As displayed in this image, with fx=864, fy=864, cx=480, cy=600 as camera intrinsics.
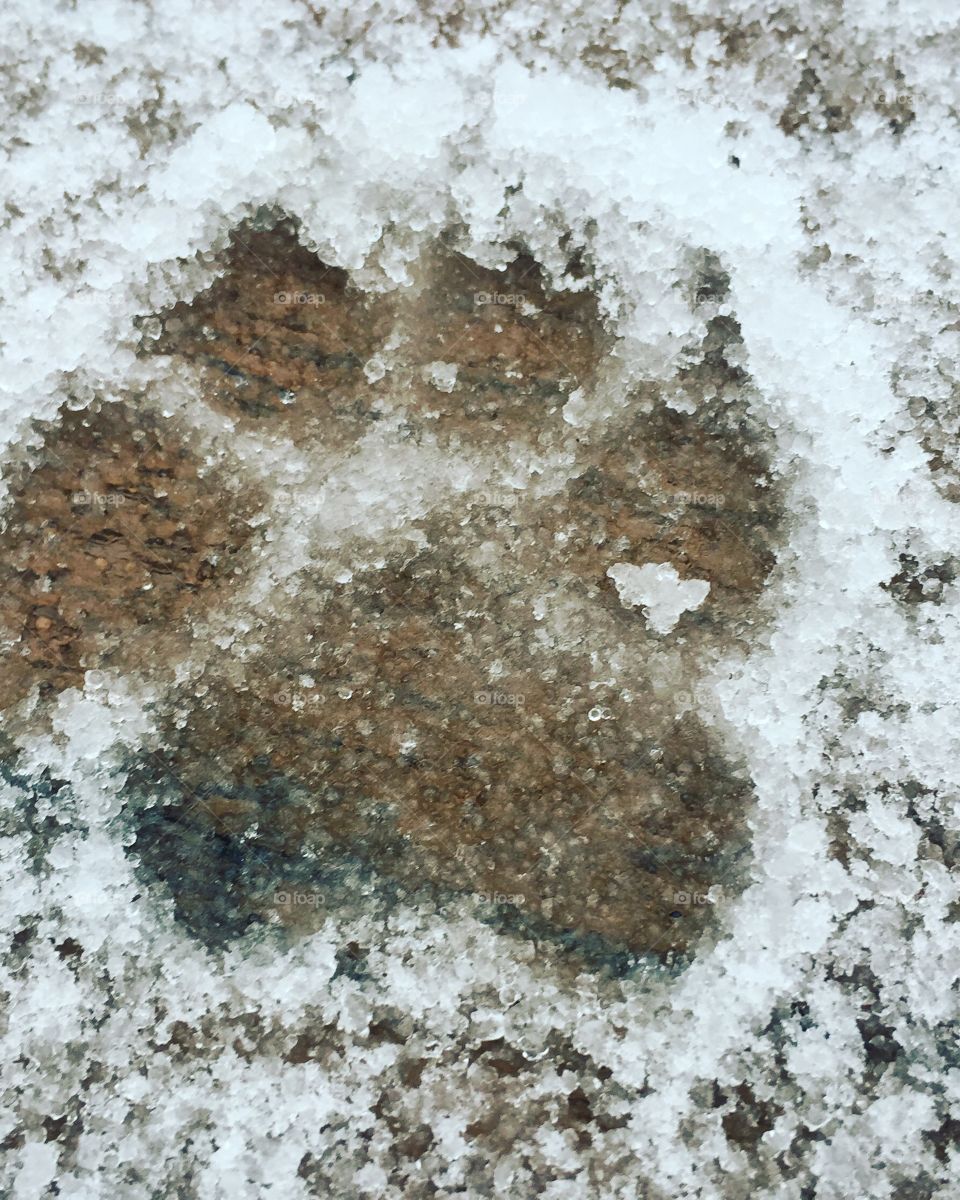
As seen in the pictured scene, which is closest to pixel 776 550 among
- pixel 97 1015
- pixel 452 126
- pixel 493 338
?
pixel 493 338

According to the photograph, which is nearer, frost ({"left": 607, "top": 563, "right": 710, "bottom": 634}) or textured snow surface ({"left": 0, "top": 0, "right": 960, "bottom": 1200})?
textured snow surface ({"left": 0, "top": 0, "right": 960, "bottom": 1200})

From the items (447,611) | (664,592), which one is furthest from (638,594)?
(447,611)

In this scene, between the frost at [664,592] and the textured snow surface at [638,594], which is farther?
the frost at [664,592]

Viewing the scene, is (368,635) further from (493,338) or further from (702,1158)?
(702,1158)

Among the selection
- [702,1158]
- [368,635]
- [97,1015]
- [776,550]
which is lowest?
[97,1015]

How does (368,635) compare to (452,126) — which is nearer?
(452,126)
